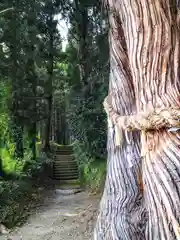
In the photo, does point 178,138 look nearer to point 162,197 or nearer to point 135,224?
point 162,197

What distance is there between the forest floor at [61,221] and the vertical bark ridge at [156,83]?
4321 millimetres

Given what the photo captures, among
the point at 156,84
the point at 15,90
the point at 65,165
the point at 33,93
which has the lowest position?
the point at 65,165

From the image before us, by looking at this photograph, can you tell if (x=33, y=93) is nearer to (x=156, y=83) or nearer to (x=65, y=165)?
(x=65, y=165)

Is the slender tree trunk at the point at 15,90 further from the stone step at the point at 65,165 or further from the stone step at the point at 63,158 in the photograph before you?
the stone step at the point at 63,158

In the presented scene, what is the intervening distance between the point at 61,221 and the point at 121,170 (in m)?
5.29

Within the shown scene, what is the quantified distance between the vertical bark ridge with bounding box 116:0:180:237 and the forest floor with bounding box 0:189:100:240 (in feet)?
14.2

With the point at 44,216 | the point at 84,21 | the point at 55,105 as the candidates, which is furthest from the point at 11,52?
the point at 55,105

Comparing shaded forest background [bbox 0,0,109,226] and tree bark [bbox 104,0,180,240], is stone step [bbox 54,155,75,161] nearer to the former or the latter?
shaded forest background [bbox 0,0,109,226]

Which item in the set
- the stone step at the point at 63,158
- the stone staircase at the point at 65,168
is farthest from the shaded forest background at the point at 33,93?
the stone step at the point at 63,158

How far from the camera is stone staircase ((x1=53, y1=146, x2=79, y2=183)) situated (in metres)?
14.7

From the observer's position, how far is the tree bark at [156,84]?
172cm

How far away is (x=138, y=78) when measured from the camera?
80.0 inches

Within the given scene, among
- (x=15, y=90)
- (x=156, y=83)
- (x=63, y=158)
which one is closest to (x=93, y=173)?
(x=15, y=90)

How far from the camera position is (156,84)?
1.95 meters
